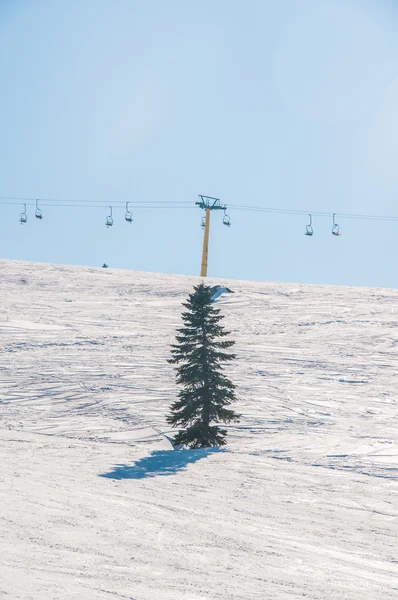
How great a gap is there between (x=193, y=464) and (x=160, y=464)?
717 millimetres

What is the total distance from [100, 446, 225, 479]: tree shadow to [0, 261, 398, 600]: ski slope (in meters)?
0.07

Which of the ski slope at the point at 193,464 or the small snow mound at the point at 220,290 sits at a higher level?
Answer: the small snow mound at the point at 220,290

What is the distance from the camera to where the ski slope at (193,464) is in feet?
27.6

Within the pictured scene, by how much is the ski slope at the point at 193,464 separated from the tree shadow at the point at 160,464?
0.24ft

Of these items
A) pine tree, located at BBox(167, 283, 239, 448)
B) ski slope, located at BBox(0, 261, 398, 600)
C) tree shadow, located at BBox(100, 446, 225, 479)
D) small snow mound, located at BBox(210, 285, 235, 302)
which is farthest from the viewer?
small snow mound, located at BBox(210, 285, 235, 302)

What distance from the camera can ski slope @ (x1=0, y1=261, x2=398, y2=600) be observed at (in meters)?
8.42

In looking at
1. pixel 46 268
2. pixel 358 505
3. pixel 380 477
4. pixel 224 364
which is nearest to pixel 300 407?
pixel 224 364

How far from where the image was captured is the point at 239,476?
539 inches

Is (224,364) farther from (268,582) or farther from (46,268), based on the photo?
(46,268)

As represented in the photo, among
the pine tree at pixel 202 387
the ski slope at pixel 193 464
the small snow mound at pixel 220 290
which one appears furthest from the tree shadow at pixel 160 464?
the small snow mound at pixel 220 290

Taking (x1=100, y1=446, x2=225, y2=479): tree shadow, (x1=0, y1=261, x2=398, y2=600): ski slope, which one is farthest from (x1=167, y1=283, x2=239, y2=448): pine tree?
(x1=0, y1=261, x2=398, y2=600): ski slope

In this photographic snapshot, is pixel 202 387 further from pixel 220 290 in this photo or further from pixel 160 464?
pixel 220 290

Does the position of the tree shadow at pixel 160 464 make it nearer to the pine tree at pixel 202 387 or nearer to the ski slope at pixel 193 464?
the ski slope at pixel 193 464

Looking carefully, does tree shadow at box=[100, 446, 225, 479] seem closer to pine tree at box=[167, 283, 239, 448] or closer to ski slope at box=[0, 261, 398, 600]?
ski slope at box=[0, 261, 398, 600]
